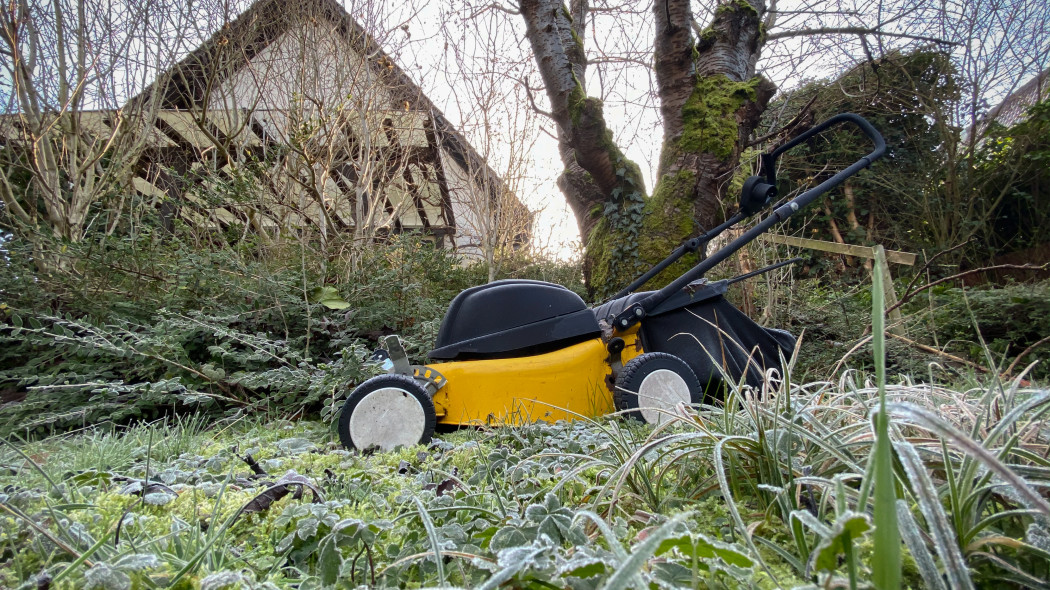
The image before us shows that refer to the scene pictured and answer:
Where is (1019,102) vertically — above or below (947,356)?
above

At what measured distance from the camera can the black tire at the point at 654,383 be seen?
6.97 feet

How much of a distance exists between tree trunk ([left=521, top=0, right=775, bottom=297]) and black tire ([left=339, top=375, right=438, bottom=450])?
2857 mm

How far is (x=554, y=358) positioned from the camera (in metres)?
2.29

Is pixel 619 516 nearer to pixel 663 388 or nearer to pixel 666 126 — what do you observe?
pixel 663 388

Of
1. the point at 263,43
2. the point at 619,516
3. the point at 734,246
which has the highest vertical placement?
the point at 263,43

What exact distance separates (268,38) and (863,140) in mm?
9345

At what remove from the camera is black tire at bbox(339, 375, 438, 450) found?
1.89 meters

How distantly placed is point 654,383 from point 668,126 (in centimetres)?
356

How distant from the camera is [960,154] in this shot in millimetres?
8227

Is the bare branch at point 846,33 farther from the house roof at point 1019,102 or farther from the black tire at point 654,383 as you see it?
the black tire at point 654,383

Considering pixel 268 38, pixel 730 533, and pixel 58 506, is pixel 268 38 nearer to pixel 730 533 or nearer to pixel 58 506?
pixel 58 506

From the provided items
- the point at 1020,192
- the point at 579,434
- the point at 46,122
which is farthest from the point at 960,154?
the point at 46,122

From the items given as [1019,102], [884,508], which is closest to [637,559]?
[884,508]

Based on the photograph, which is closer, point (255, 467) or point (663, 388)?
point (255, 467)
